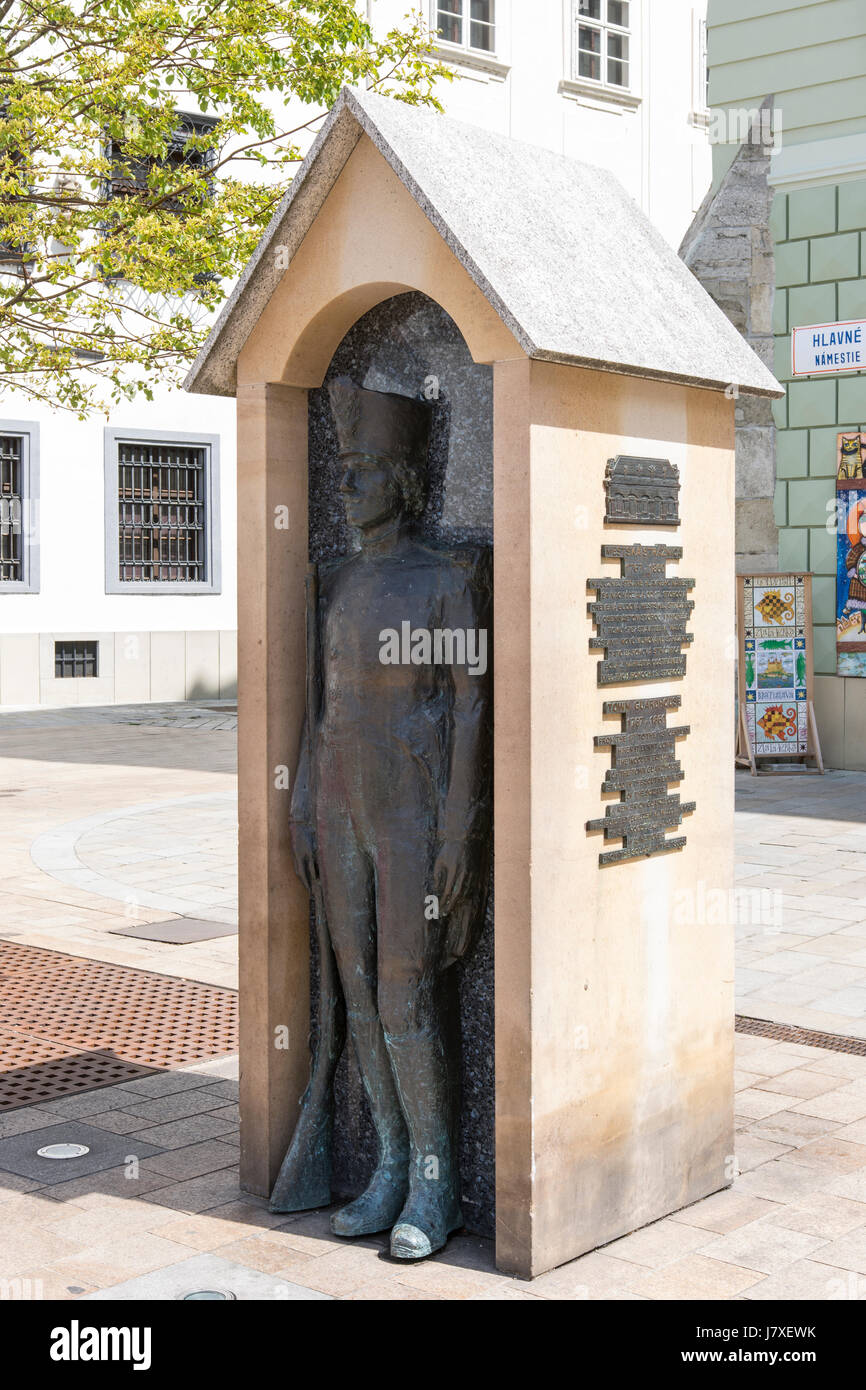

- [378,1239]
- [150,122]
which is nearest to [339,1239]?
[378,1239]

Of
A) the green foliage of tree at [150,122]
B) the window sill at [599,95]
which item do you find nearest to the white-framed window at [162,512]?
the window sill at [599,95]

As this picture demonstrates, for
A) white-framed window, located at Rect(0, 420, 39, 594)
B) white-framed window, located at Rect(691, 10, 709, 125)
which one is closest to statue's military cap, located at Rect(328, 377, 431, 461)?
white-framed window, located at Rect(0, 420, 39, 594)

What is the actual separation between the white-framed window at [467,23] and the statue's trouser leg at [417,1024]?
2465 cm

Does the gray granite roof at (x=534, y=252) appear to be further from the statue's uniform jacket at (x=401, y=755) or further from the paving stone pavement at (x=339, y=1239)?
the paving stone pavement at (x=339, y=1239)

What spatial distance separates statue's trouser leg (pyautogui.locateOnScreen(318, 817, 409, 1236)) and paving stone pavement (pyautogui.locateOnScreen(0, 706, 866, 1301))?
212mm

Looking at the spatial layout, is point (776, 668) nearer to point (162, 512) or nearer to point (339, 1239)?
point (339, 1239)

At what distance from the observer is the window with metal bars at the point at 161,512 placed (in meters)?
23.2

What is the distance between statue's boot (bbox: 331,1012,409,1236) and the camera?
420cm

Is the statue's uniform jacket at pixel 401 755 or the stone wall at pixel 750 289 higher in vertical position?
the stone wall at pixel 750 289

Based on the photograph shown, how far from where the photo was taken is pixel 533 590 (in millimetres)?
3838

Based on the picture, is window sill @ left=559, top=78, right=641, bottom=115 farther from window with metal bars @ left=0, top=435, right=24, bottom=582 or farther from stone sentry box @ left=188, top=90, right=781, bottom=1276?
stone sentry box @ left=188, top=90, right=781, bottom=1276

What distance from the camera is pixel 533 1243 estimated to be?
12.7 feet

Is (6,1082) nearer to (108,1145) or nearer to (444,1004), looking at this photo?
(108,1145)

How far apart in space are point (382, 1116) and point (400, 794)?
33.8 inches
